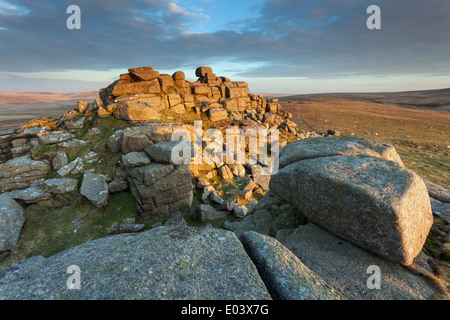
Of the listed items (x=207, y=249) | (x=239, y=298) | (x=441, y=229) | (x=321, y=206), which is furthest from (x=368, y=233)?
(x=207, y=249)

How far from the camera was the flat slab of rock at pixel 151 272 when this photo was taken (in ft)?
11.3

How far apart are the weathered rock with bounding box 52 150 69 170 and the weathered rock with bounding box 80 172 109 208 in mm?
2383

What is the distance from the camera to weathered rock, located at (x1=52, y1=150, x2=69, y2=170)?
14775 mm

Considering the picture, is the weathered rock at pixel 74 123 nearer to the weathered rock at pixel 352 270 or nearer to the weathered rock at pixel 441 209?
the weathered rock at pixel 352 270

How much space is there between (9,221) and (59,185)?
2.95 metres

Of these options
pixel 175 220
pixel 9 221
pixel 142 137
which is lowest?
pixel 175 220

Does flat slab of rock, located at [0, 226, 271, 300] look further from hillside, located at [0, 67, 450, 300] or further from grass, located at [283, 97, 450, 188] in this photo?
grass, located at [283, 97, 450, 188]

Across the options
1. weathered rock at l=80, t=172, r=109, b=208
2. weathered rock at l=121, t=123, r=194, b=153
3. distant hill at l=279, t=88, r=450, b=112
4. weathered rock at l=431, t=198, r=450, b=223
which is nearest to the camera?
weathered rock at l=431, t=198, r=450, b=223

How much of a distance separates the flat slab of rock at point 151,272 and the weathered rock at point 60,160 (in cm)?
1259

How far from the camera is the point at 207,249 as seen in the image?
4414 millimetres

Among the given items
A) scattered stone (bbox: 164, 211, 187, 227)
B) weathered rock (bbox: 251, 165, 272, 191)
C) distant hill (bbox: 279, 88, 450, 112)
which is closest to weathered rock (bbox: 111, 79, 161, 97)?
weathered rock (bbox: 251, 165, 272, 191)

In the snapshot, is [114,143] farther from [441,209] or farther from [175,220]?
[441,209]

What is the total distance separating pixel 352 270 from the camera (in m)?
4.70

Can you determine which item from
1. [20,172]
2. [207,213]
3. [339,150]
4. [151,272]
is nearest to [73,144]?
[20,172]
